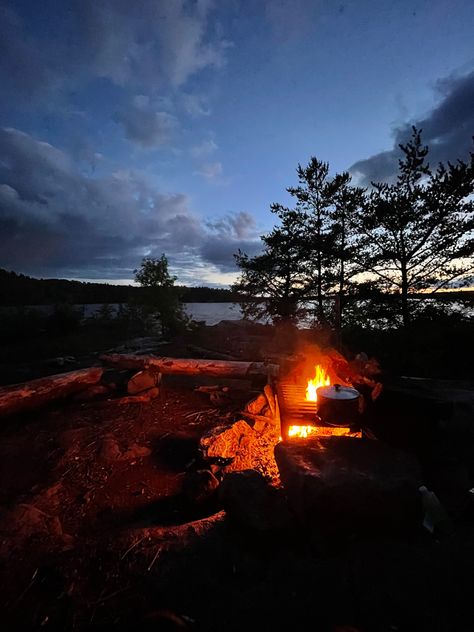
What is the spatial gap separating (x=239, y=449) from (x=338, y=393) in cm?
200

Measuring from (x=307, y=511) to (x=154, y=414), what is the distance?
14.6ft

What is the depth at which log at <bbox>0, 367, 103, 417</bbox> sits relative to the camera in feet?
20.0

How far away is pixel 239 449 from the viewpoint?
15.5 feet

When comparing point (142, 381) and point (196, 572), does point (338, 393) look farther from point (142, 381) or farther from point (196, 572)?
point (142, 381)

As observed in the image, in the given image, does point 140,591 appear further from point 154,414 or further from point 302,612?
point 154,414

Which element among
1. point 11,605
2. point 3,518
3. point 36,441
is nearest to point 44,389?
point 36,441

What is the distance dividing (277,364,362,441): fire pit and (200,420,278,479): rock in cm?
60

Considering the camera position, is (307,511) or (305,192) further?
(305,192)

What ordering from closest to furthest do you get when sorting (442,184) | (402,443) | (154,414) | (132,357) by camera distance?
1. (402,443)
2. (154,414)
3. (132,357)
4. (442,184)

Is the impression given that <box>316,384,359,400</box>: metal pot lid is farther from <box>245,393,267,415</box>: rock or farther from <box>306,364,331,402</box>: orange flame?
<box>245,393,267,415</box>: rock

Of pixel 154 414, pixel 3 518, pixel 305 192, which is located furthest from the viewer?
pixel 305 192

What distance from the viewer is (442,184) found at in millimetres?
10219

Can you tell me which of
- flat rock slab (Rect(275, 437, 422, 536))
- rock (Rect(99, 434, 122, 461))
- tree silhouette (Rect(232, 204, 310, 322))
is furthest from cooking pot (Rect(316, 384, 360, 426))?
tree silhouette (Rect(232, 204, 310, 322))

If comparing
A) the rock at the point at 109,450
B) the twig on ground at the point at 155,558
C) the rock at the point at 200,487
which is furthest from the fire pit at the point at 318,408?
the rock at the point at 109,450
